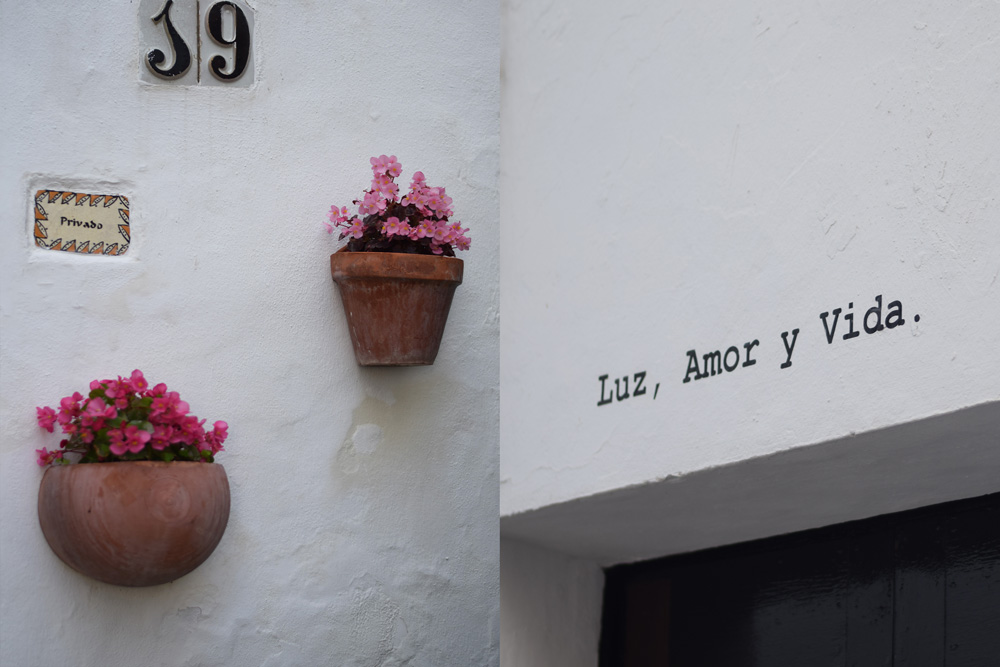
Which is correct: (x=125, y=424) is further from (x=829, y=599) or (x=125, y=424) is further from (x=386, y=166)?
(x=829, y=599)

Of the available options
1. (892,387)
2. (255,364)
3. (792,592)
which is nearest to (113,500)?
(255,364)

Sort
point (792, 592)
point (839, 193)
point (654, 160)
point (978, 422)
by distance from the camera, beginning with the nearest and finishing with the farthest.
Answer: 1. point (978, 422)
2. point (839, 193)
3. point (654, 160)
4. point (792, 592)

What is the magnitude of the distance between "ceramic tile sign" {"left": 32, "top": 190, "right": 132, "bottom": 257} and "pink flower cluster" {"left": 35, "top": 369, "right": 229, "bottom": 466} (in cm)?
33

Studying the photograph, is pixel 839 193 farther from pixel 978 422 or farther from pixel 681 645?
pixel 681 645

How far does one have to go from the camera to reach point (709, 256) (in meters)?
2.38

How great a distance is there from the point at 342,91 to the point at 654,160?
0.81 meters

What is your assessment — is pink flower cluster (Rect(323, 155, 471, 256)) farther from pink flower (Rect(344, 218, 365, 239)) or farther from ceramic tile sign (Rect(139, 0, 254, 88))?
ceramic tile sign (Rect(139, 0, 254, 88))

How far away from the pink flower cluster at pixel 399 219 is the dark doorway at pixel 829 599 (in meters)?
1.27

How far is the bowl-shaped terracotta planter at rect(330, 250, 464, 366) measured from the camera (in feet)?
8.07

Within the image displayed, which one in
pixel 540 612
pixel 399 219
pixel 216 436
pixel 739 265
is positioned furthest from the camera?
pixel 540 612

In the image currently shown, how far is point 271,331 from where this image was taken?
2592 millimetres

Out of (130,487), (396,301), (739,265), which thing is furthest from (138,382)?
(739,265)

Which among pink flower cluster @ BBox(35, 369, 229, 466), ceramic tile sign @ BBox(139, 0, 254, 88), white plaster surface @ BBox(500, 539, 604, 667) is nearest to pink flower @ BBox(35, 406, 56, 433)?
pink flower cluster @ BBox(35, 369, 229, 466)

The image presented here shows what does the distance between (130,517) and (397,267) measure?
799mm
